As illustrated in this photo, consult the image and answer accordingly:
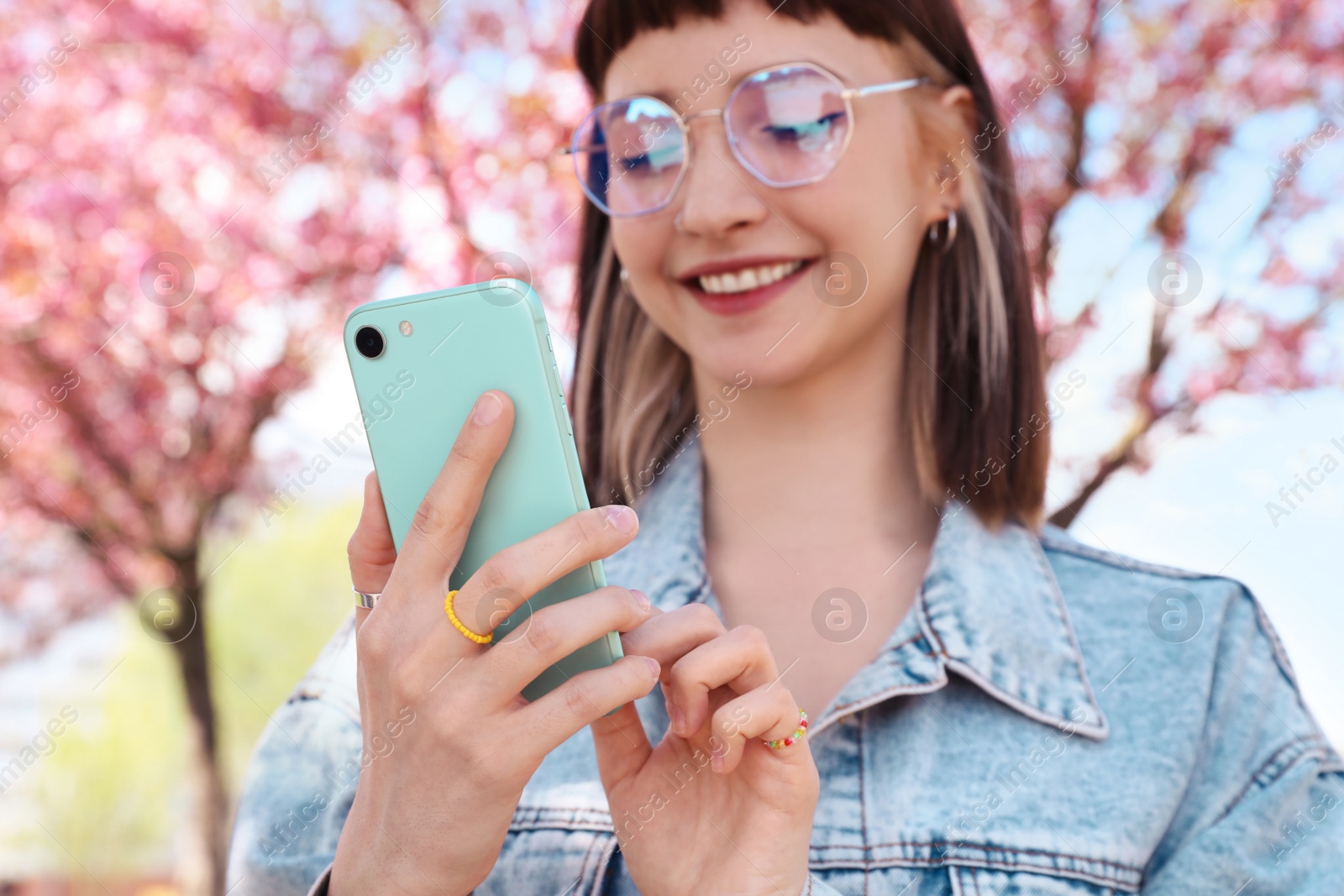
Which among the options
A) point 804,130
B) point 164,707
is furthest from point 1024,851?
point 164,707

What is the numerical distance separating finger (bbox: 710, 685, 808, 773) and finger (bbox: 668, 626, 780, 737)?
0.02 m

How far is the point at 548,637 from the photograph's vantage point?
0.97m

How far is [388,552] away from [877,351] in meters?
1.02

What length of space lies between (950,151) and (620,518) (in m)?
1.17

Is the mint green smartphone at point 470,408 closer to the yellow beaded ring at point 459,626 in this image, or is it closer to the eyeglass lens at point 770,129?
the yellow beaded ring at point 459,626

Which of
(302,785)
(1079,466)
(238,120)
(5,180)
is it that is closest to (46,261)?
(5,180)

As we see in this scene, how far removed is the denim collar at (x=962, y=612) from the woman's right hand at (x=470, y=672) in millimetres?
617

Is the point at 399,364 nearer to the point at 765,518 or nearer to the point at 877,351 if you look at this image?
the point at 765,518

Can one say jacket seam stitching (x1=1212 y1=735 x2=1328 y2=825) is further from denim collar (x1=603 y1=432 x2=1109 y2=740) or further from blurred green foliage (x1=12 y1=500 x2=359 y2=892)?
blurred green foliage (x1=12 y1=500 x2=359 y2=892)

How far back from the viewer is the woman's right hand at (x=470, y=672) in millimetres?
974

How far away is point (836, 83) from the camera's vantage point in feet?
5.19

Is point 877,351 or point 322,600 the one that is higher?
point 877,351

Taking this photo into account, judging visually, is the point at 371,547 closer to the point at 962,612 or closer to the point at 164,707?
the point at 962,612

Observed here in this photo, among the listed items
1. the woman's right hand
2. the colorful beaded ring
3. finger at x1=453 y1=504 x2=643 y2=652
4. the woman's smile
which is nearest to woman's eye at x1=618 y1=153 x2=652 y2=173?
the woman's smile
